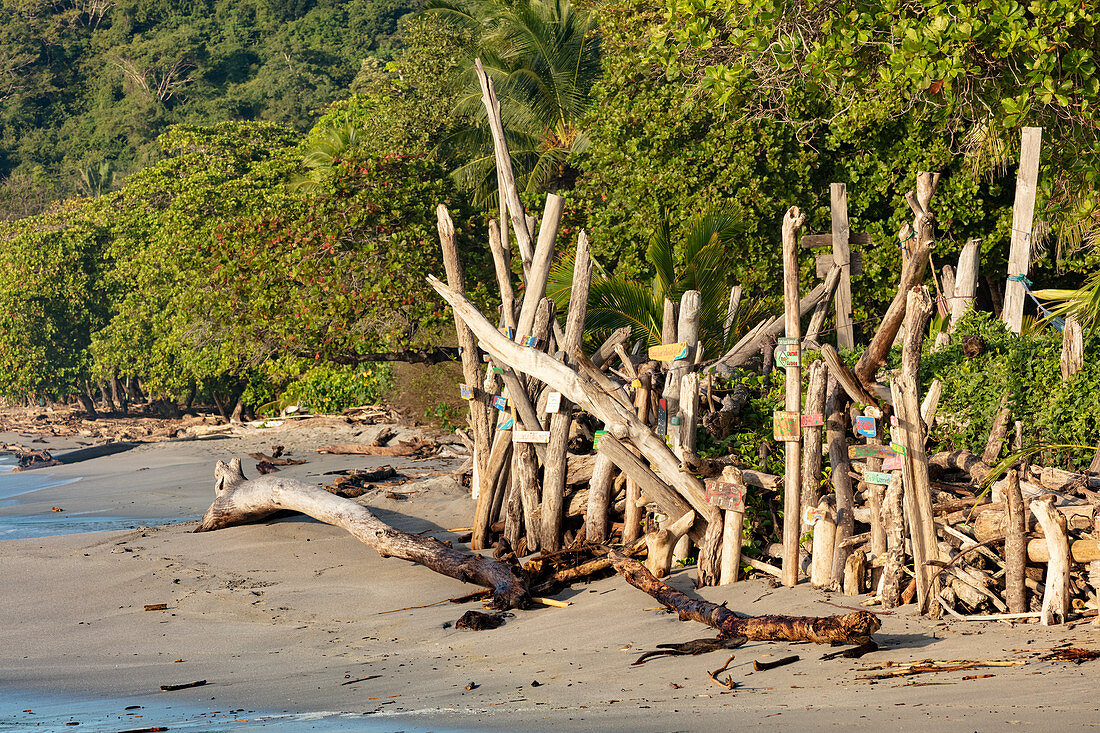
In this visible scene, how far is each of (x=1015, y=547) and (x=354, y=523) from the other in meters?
5.80

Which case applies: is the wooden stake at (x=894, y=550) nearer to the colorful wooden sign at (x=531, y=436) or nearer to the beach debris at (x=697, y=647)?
the beach debris at (x=697, y=647)

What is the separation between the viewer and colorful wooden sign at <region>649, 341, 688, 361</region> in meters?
7.39

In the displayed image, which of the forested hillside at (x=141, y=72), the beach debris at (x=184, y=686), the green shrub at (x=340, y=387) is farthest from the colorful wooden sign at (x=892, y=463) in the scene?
the forested hillside at (x=141, y=72)

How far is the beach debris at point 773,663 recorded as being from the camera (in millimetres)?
5137

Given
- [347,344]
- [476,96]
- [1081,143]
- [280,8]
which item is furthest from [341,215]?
[280,8]

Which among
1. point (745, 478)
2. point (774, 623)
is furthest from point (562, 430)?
point (774, 623)

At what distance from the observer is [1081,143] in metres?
8.78

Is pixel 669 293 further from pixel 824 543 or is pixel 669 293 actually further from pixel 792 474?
pixel 824 543

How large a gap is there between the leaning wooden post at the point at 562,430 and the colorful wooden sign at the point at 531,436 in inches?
2.5

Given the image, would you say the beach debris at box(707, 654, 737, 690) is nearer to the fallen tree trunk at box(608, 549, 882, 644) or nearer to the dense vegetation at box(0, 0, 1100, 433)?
the fallen tree trunk at box(608, 549, 882, 644)

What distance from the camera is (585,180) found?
15.9 m

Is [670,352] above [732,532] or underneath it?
above

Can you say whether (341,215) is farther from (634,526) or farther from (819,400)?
(819,400)

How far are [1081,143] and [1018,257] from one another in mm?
1187
